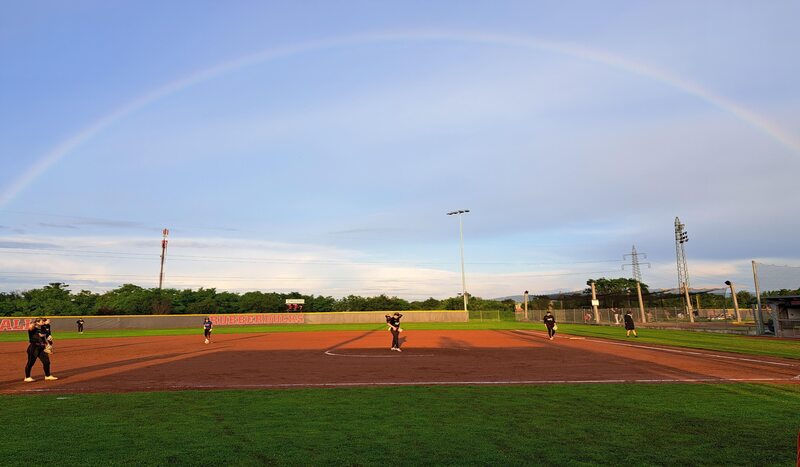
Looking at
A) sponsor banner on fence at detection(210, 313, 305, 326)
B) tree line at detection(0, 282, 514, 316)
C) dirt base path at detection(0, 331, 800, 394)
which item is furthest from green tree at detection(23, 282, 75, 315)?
dirt base path at detection(0, 331, 800, 394)

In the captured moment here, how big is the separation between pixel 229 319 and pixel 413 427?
77.5 meters

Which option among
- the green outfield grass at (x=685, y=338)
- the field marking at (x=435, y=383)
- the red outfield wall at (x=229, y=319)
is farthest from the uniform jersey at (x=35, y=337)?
the red outfield wall at (x=229, y=319)

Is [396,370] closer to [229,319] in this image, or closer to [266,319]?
[266,319]

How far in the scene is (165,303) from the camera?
315 feet

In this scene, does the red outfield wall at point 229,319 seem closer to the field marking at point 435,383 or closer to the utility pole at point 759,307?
the utility pole at point 759,307

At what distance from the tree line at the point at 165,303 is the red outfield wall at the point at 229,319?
19.1 m

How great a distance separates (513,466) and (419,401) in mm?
4427

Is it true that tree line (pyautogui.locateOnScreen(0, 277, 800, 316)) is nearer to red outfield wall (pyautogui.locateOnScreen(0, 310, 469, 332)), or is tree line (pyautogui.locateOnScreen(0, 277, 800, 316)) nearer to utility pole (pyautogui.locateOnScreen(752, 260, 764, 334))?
red outfield wall (pyautogui.locateOnScreen(0, 310, 469, 332))

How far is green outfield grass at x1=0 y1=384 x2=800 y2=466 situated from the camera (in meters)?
6.38

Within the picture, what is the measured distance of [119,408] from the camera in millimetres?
9812

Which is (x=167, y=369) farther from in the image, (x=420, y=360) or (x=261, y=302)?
(x=261, y=302)

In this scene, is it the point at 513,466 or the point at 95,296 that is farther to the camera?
the point at 95,296

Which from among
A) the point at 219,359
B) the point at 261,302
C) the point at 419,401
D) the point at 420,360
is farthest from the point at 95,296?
the point at 419,401

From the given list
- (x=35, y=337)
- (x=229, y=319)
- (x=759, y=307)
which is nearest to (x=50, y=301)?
(x=229, y=319)
